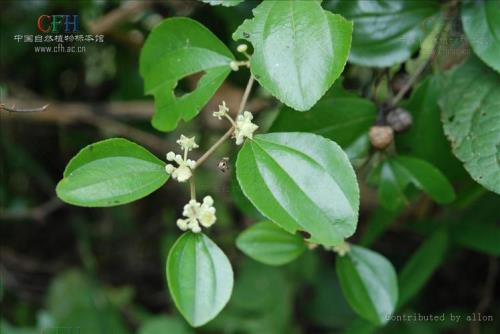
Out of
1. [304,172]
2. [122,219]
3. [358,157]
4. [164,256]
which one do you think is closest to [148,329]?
[164,256]

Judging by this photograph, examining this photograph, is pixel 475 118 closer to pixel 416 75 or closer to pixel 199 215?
pixel 416 75

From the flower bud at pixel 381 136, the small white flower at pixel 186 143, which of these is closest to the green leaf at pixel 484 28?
the flower bud at pixel 381 136

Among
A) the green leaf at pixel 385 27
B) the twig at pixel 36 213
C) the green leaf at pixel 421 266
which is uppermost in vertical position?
the green leaf at pixel 385 27

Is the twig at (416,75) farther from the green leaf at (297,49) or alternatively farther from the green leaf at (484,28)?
the green leaf at (297,49)

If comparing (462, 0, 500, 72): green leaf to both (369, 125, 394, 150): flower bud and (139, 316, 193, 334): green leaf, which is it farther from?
(139, 316, 193, 334): green leaf

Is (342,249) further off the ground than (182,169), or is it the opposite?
(182,169)

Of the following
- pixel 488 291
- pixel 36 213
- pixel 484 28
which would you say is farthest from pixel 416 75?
pixel 36 213
